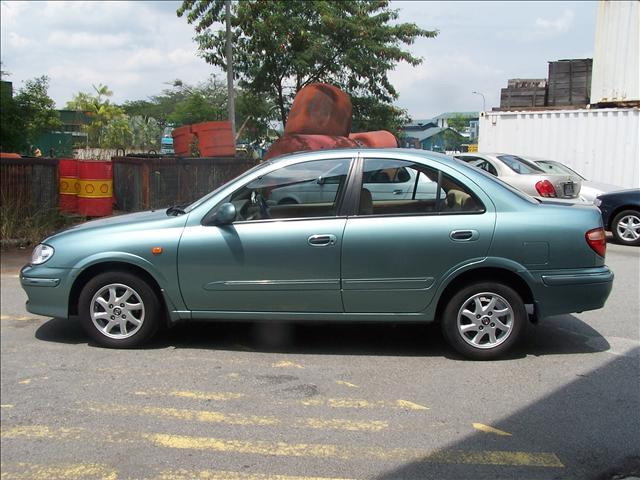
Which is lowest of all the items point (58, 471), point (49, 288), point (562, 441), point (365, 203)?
point (58, 471)

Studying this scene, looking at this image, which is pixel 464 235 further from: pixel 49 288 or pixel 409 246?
pixel 49 288

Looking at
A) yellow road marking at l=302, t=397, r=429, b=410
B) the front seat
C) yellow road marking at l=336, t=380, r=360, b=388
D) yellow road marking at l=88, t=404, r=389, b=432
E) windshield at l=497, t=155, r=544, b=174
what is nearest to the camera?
yellow road marking at l=88, t=404, r=389, b=432

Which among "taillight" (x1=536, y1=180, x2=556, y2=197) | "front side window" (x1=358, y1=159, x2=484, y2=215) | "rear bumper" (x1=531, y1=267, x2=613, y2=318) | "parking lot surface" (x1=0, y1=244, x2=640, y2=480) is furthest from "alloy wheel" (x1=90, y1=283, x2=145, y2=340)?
"taillight" (x1=536, y1=180, x2=556, y2=197)

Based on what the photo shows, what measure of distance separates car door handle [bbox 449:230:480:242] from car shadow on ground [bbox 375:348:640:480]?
115 cm

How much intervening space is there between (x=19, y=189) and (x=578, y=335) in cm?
902

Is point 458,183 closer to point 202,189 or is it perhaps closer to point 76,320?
point 76,320

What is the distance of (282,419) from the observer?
13.3 feet

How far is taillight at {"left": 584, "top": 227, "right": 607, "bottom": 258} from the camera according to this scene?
4980mm

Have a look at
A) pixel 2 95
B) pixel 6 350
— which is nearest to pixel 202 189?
pixel 2 95

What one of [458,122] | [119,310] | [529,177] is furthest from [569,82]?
[458,122]

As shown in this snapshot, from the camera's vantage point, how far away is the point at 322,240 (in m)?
4.96

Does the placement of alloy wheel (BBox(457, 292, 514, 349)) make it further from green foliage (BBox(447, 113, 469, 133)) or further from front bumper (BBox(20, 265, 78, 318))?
green foliage (BBox(447, 113, 469, 133))

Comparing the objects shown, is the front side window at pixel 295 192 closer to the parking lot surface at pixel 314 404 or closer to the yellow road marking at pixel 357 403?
the parking lot surface at pixel 314 404

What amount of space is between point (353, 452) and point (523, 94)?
1581cm
